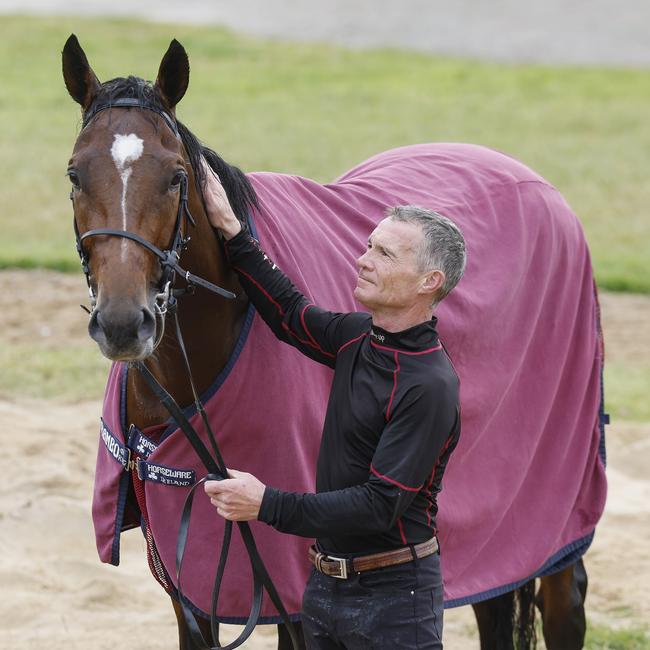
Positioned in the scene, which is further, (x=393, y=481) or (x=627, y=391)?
(x=627, y=391)

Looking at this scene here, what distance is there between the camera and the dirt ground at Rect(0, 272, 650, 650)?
4129mm

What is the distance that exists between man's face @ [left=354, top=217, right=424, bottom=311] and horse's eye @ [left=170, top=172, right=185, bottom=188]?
0.45 metres

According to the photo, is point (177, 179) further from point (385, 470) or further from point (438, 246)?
point (385, 470)

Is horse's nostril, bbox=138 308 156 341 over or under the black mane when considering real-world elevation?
under

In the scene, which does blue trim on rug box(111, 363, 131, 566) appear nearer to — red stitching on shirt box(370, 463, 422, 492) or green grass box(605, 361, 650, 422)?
red stitching on shirt box(370, 463, 422, 492)

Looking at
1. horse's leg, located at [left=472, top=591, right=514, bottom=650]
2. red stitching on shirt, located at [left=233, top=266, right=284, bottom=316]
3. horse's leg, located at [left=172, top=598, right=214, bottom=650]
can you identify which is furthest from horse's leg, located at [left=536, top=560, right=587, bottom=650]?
red stitching on shirt, located at [left=233, top=266, right=284, bottom=316]

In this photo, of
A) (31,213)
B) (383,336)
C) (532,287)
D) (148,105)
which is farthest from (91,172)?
(31,213)

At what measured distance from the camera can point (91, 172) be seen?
2463 millimetres

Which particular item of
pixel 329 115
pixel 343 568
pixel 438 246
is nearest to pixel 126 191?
pixel 438 246

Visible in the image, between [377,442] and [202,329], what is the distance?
57 centimetres

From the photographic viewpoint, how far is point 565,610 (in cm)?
385

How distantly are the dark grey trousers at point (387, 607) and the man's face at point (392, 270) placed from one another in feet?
1.95

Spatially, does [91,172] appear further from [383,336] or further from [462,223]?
[462,223]

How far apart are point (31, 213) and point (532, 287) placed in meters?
8.31
